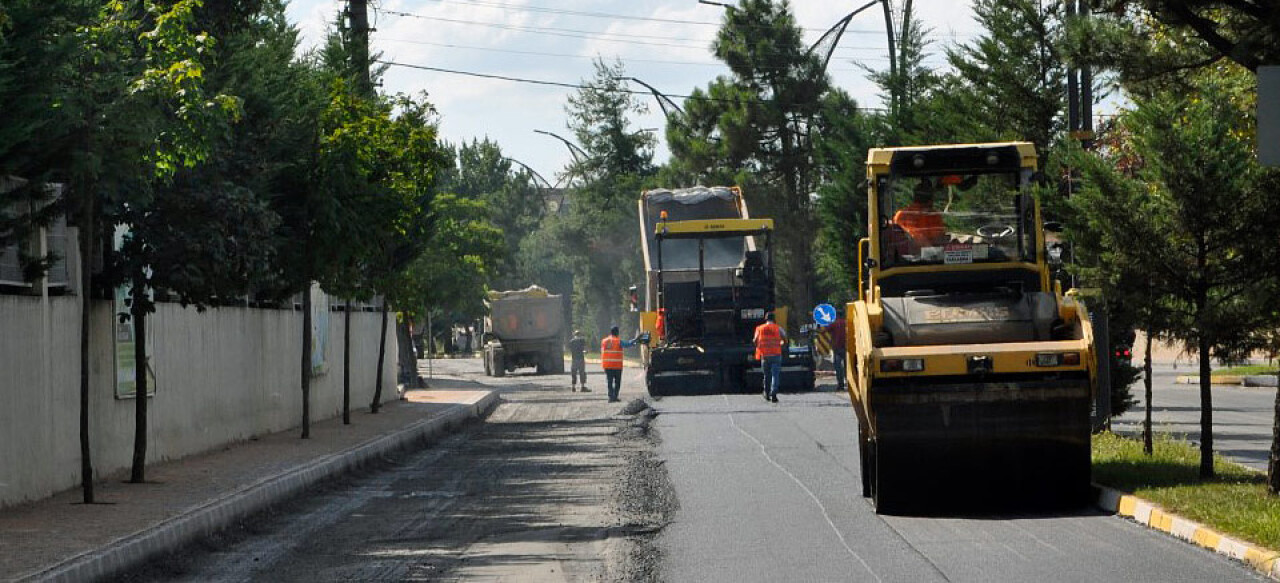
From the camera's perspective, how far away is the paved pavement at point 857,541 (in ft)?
33.8

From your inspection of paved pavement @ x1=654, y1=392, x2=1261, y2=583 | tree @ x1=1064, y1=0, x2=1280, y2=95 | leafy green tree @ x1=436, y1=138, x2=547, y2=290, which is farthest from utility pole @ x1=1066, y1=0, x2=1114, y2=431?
leafy green tree @ x1=436, y1=138, x2=547, y2=290

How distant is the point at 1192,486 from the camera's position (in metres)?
13.7

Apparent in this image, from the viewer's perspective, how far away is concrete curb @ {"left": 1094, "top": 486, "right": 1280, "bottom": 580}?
33.2 ft

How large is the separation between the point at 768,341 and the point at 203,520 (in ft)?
64.1

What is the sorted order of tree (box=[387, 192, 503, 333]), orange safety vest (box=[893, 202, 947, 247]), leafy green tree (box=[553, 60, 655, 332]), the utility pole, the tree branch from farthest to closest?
leafy green tree (box=[553, 60, 655, 332]) < tree (box=[387, 192, 503, 333]) < the utility pole < orange safety vest (box=[893, 202, 947, 247]) < the tree branch

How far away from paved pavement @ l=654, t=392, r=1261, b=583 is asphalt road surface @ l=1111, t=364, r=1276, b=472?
5.13 meters

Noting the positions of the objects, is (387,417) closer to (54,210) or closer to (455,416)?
(455,416)

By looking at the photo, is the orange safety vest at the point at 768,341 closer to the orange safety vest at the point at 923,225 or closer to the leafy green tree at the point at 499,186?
the orange safety vest at the point at 923,225

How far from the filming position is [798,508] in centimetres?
1408

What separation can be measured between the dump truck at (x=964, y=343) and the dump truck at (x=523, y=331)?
43.8 meters

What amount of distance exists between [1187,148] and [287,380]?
1684cm

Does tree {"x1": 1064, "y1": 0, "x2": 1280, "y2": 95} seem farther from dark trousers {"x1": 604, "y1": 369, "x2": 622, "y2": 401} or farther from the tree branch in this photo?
dark trousers {"x1": 604, "y1": 369, "x2": 622, "y2": 401}

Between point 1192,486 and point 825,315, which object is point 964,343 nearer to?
point 1192,486

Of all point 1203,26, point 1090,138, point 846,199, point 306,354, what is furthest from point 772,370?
point 1203,26
